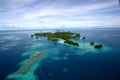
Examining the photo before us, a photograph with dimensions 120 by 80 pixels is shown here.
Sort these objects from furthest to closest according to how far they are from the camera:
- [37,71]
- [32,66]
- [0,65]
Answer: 1. [0,65]
2. [32,66]
3. [37,71]

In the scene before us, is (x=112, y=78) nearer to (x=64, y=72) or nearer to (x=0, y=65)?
(x=64, y=72)

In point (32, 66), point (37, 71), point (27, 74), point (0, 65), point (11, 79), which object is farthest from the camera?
point (0, 65)

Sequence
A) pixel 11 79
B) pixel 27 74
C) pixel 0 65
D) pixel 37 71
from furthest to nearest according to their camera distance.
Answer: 1. pixel 0 65
2. pixel 37 71
3. pixel 27 74
4. pixel 11 79

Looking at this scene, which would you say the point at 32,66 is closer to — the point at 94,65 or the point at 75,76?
the point at 75,76

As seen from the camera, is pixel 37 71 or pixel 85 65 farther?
pixel 85 65

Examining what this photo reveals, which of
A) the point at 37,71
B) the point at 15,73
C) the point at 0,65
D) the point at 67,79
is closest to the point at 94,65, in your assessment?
the point at 67,79

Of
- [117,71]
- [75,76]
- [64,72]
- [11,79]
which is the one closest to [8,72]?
[11,79]

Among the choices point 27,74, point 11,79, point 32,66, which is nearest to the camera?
point 11,79

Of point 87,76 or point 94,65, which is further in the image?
point 94,65

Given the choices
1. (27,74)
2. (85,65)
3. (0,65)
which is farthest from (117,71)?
(0,65)
